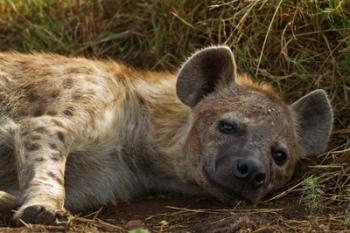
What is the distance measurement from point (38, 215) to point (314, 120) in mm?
1845

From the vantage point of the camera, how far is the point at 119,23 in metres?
6.02

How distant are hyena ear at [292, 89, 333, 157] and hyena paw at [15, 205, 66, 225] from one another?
165 cm

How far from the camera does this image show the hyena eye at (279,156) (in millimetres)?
4306

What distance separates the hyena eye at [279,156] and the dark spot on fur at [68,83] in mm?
1132

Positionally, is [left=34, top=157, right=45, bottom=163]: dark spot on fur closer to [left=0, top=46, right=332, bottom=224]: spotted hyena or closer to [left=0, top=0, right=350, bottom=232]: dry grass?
[left=0, top=46, right=332, bottom=224]: spotted hyena

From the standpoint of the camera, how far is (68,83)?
14.7 ft

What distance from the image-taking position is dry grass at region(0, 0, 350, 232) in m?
4.93

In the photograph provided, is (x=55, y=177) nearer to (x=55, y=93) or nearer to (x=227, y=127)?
(x=55, y=93)

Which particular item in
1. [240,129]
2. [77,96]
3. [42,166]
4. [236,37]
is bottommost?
[42,166]

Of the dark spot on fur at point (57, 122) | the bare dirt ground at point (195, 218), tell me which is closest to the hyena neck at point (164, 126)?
the bare dirt ground at point (195, 218)

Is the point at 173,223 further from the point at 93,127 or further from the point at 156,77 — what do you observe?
the point at 156,77

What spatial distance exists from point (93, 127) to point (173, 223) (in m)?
0.69

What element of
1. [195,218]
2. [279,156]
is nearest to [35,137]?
[195,218]

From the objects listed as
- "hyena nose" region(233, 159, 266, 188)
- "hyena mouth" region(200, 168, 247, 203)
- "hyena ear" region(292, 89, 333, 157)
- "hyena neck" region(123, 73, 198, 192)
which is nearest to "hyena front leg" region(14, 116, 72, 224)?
"hyena neck" region(123, 73, 198, 192)
